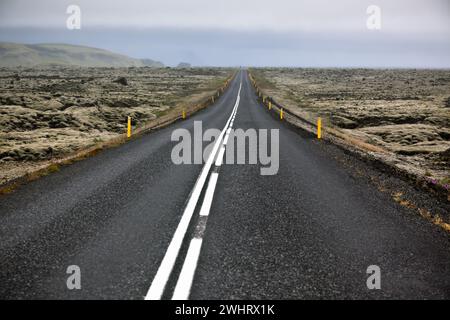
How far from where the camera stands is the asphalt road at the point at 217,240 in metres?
4.42

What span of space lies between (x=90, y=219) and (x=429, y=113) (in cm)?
3068

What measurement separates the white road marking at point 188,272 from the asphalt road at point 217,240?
0.02 meters

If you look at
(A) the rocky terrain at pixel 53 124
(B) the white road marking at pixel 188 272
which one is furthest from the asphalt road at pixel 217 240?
(A) the rocky terrain at pixel 53 124

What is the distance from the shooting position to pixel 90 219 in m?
6.46

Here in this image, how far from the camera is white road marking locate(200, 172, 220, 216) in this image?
703 cm

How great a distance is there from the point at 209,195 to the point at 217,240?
2.44m

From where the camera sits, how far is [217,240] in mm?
5707

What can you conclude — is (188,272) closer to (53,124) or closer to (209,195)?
(209,195)

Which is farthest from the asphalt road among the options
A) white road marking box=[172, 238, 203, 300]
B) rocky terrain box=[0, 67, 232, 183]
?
rocky terrain box=[0, 67, 232, 183]

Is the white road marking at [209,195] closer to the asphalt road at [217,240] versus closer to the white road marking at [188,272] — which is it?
the asphalt road at [217,240]

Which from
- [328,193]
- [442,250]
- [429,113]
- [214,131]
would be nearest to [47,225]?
[328,193]

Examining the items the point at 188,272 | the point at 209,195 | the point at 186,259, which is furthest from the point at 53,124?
the point at 188,272

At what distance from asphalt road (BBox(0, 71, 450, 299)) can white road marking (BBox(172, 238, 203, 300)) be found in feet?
0.08
